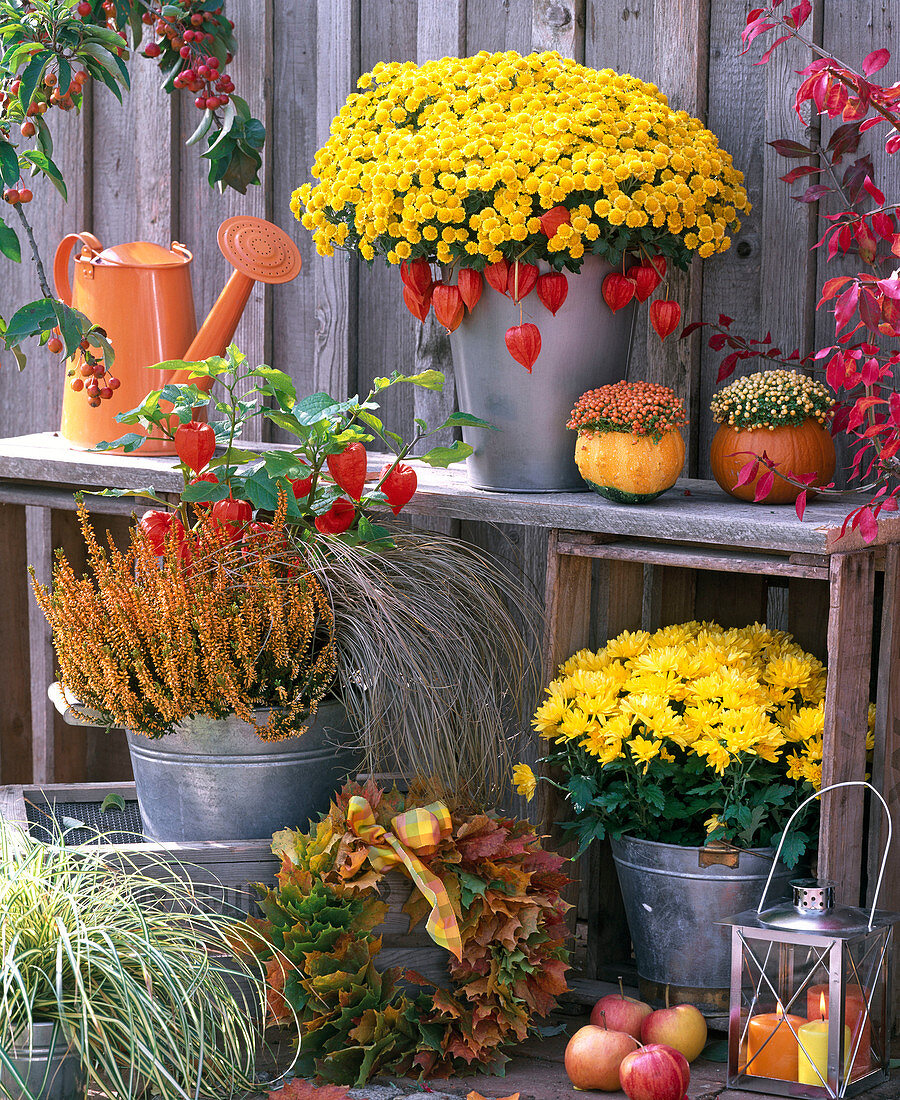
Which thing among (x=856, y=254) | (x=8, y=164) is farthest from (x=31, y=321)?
(x=856, y=254)

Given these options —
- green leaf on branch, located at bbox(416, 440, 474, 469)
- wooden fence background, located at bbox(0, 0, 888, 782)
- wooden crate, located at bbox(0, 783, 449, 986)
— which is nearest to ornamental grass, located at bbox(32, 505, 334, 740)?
wooden crate, located at bbox(0, 783, 449, 986)

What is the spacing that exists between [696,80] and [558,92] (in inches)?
12.1

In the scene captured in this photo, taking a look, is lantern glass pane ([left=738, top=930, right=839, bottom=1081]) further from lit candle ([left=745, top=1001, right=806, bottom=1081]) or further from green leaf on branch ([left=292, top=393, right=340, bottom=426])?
green leaf on branch ([left=292, top=393, right=340, bottom=426])

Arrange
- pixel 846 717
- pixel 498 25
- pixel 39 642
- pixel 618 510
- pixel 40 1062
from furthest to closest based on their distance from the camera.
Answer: pixel 39 642 → pixel 498 25 → pixel 618 510 → pixel 846 717 → pixel 40 1062

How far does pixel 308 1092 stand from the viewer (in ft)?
5.72

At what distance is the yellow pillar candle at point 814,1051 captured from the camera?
5.74ft

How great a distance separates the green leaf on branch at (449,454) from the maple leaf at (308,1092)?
0.92 m

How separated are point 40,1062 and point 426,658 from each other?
0.74m

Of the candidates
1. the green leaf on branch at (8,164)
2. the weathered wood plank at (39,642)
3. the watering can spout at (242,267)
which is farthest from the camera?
the weathered wood plank at (39,642)

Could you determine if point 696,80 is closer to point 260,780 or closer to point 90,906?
point 260,780

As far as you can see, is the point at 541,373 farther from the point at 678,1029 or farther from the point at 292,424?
the point at 678,1029

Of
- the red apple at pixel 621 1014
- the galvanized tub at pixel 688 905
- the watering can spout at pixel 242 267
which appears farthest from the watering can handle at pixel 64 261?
the red apple at pixel 621 1014

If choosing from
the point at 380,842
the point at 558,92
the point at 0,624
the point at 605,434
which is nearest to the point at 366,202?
the point at 558,92

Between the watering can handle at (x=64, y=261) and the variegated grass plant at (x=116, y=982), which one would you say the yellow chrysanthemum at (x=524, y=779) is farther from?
the watering can handle at (x=64, y=261)
